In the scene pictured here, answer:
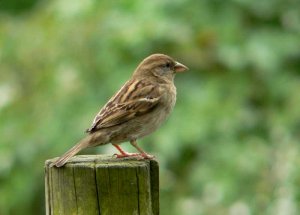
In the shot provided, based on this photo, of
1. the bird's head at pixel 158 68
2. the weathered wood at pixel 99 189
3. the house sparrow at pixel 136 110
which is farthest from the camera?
the bird's head at pixel 158 68

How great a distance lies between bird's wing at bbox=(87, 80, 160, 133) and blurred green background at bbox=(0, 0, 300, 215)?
115 cm

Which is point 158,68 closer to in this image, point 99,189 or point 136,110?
point 136,110

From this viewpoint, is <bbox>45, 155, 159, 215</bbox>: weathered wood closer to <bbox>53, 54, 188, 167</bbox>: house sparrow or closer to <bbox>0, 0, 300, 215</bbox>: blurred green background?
<bbox>53, 54, 188, 167</bbox>: house sparrow

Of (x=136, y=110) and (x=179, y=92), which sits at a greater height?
(x=179, y=92)

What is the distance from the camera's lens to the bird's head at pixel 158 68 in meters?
5.71

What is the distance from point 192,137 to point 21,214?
164cm

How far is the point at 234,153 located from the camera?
686cm

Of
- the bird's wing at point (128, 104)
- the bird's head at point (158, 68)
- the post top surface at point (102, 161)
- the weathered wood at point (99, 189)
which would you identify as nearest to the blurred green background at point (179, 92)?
the bird's head at point (158, 68)

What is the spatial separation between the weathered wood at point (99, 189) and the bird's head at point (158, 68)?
6.27 feet

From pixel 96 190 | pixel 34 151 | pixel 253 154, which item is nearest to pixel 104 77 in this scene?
pixel 34 151

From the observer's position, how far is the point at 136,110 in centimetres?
526

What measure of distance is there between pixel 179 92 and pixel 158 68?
4.56ft

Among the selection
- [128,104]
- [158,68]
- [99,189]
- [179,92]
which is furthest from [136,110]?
[179,92]

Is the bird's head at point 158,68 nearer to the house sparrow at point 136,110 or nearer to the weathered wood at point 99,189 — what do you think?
the house sparrow at point 136,110
